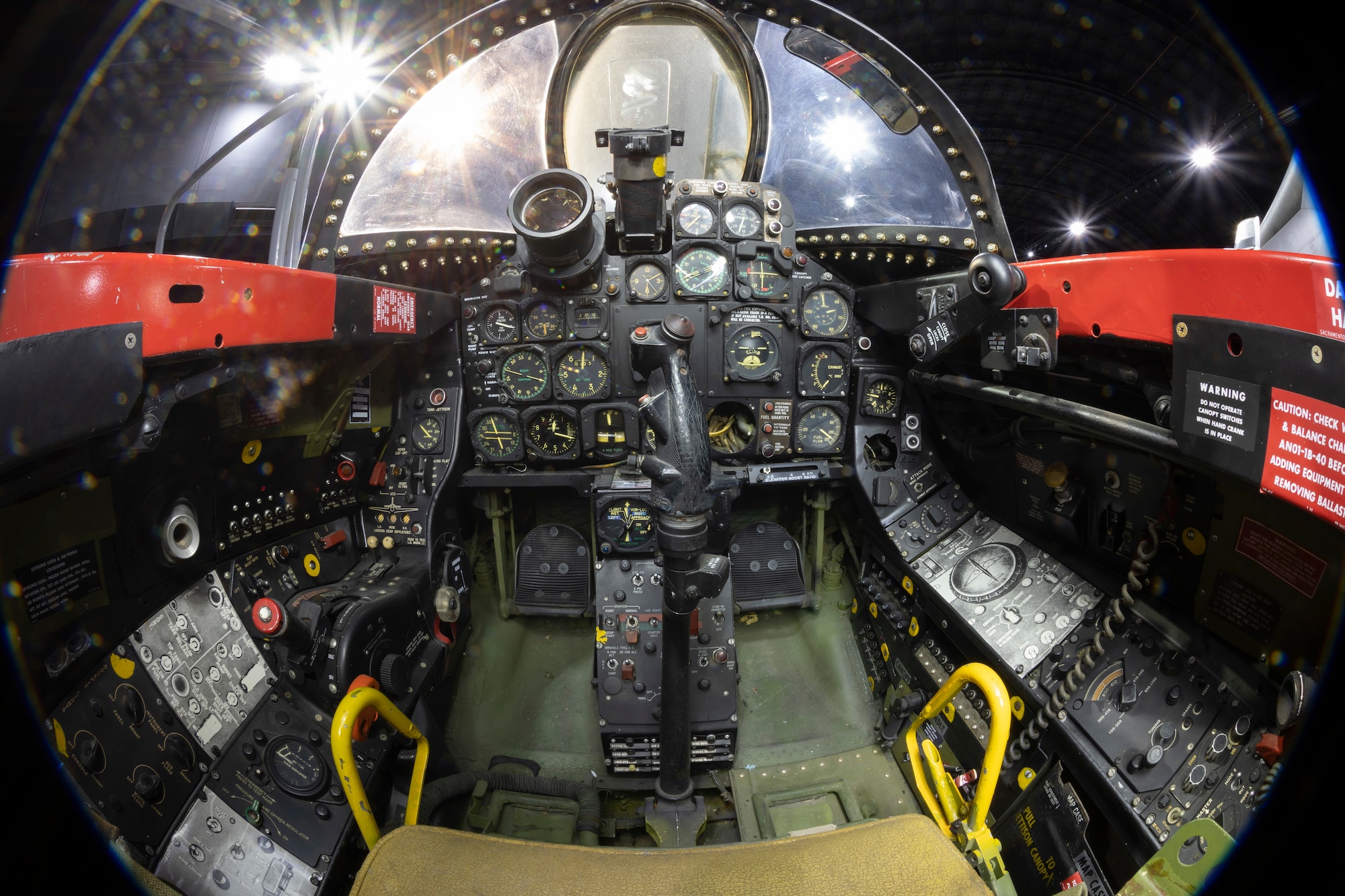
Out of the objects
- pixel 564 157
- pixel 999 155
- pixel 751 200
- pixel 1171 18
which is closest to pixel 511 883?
pixel 751 200

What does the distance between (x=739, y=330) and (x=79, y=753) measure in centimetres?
326

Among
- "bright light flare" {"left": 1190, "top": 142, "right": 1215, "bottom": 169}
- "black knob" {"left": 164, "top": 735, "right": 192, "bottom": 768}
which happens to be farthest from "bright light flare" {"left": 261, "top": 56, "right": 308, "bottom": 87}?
"bright light flare" {"left": 1190, "top": 142, "right": 1215, "bottom": 169}

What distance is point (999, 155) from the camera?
9016 millimetres

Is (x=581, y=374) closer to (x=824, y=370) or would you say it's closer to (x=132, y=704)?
(x=824, y=370)

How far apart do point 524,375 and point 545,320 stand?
0.36 metres

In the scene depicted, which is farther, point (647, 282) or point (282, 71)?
point (282, 71)

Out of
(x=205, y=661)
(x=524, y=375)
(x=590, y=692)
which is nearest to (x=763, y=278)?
(x=524, y=375)

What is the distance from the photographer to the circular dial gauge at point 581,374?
3369 millimetres

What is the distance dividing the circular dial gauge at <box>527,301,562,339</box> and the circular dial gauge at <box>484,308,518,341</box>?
11 cm

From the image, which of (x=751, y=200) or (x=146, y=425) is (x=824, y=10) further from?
(x=146, y=425)

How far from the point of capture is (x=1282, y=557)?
1.65 m

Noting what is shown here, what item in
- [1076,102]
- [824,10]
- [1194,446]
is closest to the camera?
[1194,446]

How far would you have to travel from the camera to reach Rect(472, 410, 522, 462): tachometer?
11.2 ft

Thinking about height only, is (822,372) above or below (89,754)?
above
